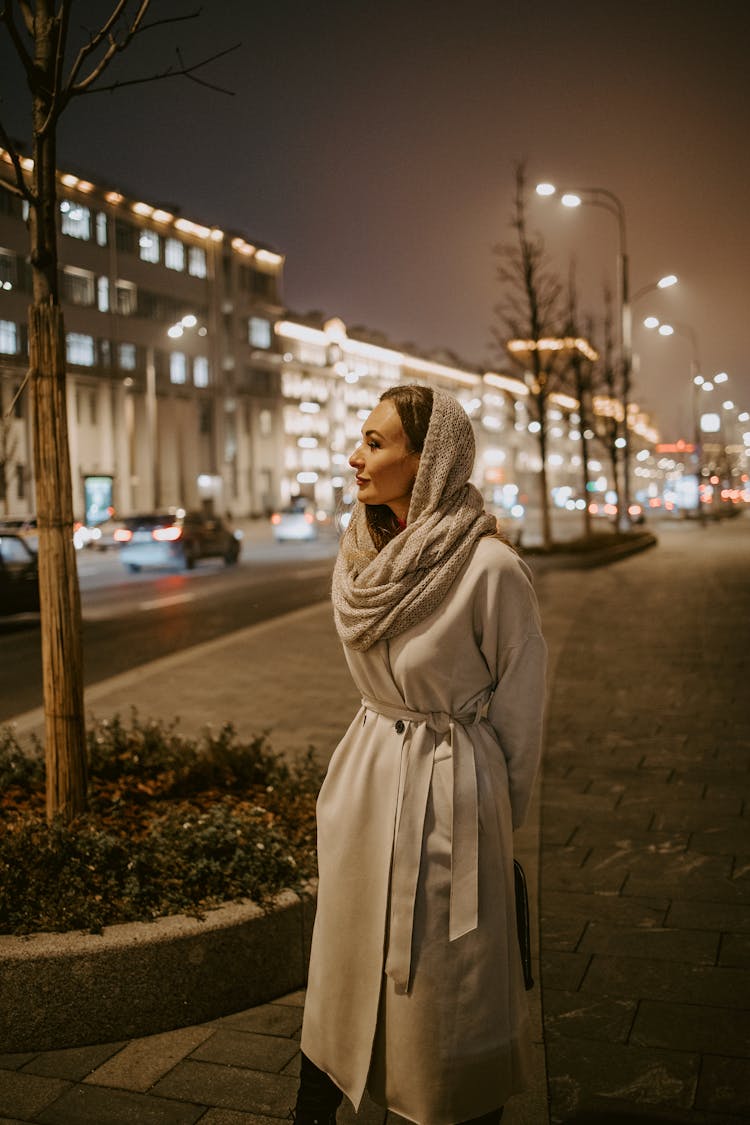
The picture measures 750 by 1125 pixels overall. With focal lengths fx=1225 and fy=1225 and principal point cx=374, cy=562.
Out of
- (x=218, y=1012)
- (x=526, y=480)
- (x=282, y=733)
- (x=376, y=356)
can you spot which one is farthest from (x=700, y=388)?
(x=526, y=480)

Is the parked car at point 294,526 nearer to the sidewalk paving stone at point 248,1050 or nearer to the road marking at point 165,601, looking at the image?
the road marking at point 165,601

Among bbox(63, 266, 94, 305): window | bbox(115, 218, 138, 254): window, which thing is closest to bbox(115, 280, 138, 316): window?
bbox(115, 218, 138, 254): window

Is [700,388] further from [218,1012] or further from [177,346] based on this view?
[218,1012]

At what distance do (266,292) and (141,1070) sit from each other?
95303 mm

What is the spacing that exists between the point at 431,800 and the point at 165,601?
20299 millimetres

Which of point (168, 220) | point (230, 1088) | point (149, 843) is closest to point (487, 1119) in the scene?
point (230, 1088)

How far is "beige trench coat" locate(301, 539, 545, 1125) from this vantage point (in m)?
2.75

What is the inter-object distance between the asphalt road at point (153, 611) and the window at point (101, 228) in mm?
37754

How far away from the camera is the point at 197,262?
84625mm

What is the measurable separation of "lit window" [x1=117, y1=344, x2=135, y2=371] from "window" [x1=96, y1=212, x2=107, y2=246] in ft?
19.9

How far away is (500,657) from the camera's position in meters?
2.83

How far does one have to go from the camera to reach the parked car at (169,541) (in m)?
33.2

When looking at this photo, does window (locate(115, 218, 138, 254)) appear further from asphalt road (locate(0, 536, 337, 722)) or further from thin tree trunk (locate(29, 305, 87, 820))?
thin tree trunk (locate(29, 305, 87, 820))

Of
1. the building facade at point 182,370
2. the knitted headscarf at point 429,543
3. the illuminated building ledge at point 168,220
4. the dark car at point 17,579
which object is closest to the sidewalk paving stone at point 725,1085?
the knitted headscarf at point 429,543
